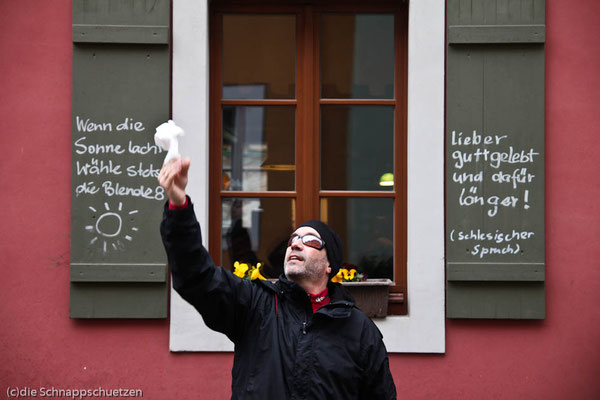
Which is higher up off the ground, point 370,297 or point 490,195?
point 490,195

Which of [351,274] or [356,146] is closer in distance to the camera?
[351,274]

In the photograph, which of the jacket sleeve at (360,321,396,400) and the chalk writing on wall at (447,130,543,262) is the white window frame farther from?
the jacket sleeve at (360,321,396,400)

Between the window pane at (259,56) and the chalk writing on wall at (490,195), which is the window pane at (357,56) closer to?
the window pane at (259,56)

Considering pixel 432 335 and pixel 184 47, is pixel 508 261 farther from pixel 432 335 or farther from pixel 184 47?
pixel 184 47

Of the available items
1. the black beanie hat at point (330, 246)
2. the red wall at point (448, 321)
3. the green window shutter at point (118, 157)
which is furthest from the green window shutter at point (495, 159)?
the green window shutter at point (118, 157)

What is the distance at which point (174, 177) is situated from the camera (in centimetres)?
221

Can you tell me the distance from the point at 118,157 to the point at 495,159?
2.54 meters

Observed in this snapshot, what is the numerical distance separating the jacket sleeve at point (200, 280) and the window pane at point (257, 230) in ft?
6.87

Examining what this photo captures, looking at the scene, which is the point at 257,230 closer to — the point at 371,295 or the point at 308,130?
the point at 308,130

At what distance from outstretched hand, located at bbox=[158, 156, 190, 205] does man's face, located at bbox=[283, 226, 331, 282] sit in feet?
2.54

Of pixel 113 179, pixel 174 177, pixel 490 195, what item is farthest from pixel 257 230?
pixel 174 177

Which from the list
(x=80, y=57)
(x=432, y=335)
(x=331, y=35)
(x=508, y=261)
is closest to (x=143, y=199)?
(x=80, y=57)

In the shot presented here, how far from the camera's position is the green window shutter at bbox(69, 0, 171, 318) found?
4566mm

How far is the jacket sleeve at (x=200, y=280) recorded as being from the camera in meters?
2.30
